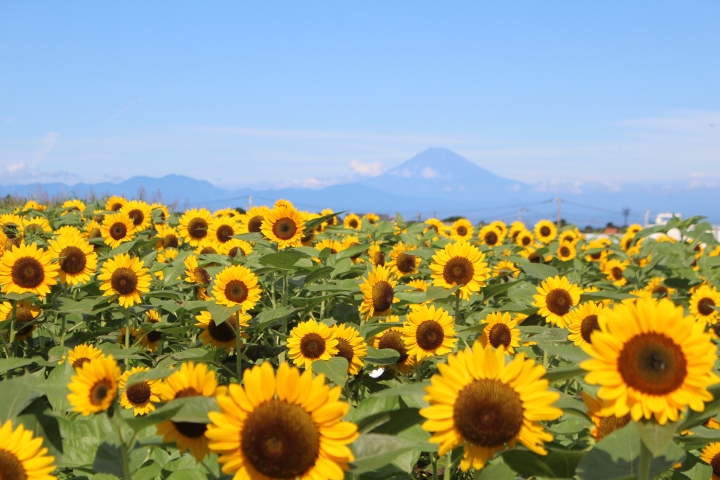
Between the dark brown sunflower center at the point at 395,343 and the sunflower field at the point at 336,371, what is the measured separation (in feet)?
0.04

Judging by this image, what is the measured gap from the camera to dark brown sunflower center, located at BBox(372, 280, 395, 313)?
13.5 feet

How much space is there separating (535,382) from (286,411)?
0.58m

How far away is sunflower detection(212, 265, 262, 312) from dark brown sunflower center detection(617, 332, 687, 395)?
2.34 metres

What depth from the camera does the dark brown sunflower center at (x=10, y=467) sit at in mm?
1586

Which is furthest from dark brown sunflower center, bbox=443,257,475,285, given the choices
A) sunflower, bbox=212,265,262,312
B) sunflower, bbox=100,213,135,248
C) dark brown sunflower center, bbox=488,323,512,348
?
sunflower, bbox=100,213,135,248

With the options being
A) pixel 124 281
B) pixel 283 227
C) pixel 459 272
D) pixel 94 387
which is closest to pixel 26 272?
pixel 124 281

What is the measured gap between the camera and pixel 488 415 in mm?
1629

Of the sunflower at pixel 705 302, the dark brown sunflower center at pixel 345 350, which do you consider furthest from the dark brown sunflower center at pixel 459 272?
the sunflower at pixel 705 302

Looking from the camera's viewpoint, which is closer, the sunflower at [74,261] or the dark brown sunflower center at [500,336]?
the dark brown sunflower center at [500,336]

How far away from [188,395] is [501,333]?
2199 mm

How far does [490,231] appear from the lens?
28.3ft

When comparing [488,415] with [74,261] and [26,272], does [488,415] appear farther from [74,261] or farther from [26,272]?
[74,261]

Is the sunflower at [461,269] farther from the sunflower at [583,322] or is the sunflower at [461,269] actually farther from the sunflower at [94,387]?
the sunflower at [94,387]

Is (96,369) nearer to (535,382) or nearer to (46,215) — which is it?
(535,382)
